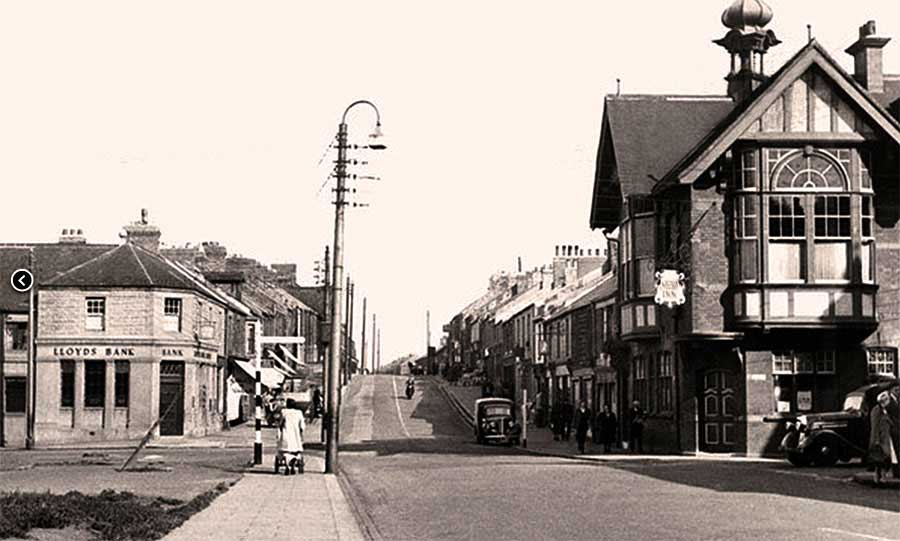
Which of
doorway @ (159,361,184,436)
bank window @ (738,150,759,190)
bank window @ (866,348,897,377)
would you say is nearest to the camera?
bank window @ (738,150,759,190)

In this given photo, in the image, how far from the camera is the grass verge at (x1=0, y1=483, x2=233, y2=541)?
46.9ft

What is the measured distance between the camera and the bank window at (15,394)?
5416 cm

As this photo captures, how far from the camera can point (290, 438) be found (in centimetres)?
2869

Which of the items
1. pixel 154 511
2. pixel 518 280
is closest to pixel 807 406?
pixel 154 511

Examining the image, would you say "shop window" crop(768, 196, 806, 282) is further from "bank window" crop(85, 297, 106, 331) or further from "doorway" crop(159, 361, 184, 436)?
"bank window" crop(85, 297, 106, 331)

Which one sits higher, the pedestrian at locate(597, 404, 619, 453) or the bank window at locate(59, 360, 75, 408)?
the bank window at locate(59, 360, 75, 408)

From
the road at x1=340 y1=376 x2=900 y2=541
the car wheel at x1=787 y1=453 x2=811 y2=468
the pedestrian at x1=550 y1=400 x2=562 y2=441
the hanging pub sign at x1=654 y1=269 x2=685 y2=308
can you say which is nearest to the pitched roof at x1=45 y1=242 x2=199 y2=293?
the pedestrian at x1=550 y1=400 x2=562 y2=441

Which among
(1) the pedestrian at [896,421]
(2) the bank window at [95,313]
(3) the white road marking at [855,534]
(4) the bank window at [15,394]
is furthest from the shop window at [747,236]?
(4) the bank window at [15,394]

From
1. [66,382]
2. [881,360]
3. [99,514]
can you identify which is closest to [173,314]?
[66,382]

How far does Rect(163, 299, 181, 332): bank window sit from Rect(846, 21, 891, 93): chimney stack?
93.6ft

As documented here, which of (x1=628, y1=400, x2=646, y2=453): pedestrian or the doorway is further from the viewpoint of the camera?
the doorway

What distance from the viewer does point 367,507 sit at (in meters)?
20.4

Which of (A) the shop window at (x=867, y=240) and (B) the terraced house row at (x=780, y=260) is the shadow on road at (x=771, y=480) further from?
(A) the shop window at (x=867, y=240)

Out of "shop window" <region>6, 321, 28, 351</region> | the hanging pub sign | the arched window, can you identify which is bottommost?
"shop window" <region>6, 321, 28, 351</region>
